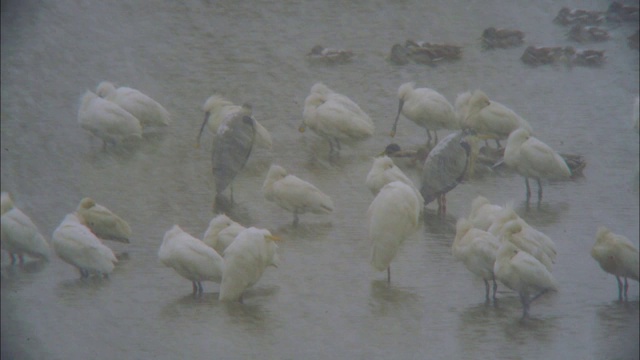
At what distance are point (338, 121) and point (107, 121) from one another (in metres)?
1.51

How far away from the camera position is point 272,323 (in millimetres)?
4629

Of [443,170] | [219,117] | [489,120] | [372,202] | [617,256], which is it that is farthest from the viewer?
[219,117]

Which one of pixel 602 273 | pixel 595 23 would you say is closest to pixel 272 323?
pixel 602 273

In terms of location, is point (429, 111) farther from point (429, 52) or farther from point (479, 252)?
point (479, 252)

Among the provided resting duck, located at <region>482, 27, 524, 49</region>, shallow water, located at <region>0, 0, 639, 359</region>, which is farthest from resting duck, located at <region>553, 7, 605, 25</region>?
resting duck, located at <region>482, 27, 524, 49</region>

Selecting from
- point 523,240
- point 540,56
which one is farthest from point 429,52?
point 523,240

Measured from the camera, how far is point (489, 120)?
672 cm

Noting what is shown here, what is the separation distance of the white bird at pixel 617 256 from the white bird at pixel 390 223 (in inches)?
35.2

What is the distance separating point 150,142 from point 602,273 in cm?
327

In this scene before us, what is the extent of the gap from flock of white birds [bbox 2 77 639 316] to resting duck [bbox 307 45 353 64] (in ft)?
5.40

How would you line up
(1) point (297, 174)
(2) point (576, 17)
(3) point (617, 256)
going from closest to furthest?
(3) point (617, 256) < (1) point (297, 174) < (2) point (576, 17)

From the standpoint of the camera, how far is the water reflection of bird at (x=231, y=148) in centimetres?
611

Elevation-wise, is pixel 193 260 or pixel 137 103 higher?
pixel 137 103

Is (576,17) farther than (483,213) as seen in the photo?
Yes
